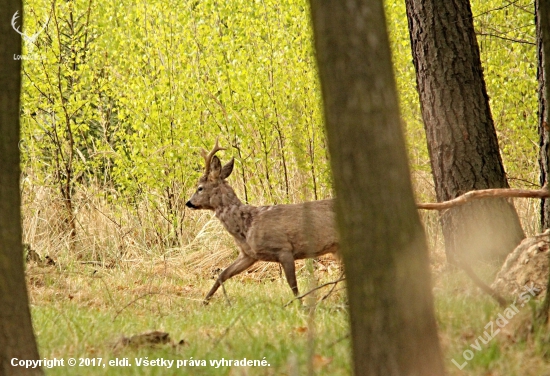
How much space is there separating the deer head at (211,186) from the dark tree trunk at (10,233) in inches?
210

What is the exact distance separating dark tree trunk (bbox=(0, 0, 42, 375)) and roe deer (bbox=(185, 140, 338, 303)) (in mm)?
4281

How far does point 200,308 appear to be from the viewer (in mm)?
7609

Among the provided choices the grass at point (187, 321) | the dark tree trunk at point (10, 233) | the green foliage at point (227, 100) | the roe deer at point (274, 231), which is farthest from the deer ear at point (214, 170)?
the dark tree trunk at point (10, 233)

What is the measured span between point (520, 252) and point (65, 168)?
29.8ft

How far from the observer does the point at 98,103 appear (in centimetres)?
1426

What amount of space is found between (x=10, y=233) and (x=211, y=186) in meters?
5.57

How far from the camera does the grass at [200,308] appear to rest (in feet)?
14.5

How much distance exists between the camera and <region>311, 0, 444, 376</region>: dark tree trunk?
3.17 m

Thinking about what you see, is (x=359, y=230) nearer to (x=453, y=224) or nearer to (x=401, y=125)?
(x=401, y=125)

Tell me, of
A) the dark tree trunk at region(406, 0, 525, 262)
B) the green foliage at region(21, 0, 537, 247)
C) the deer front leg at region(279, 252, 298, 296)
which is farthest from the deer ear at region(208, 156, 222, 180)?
the dark tree trunk at region(406, 0, 525, 262)

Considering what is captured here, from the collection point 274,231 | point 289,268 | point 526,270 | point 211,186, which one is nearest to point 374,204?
point 526,270

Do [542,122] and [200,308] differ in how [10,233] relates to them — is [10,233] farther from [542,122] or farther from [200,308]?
[542,122]

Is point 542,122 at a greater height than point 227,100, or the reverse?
point 227,100

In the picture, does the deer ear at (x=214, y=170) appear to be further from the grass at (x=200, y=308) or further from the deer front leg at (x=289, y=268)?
the deer front leg at (x=289, y=268)
